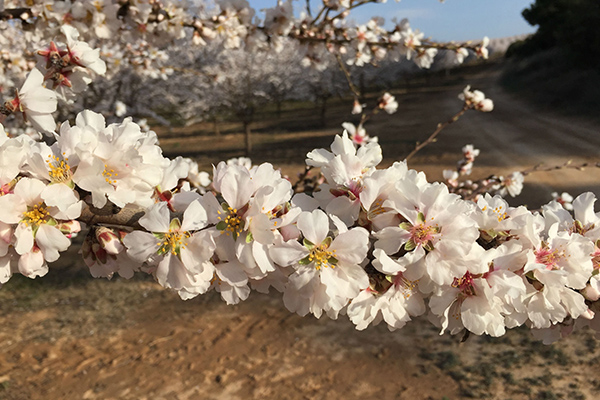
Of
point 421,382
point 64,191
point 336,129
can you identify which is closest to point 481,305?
point 64,191

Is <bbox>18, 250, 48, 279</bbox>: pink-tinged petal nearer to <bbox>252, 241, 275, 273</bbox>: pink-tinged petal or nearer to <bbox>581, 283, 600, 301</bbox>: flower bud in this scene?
<bbox>252, 241, 275, 273</bbox>: pink-tinged petal

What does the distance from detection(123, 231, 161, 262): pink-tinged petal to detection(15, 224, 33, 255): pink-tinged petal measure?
0.17m

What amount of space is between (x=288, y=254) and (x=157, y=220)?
9.8 inches

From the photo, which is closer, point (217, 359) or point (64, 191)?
point (64, 191)

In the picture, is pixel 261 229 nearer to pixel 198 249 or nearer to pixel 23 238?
pixel 198 249

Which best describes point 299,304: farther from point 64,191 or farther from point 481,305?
point 64,191

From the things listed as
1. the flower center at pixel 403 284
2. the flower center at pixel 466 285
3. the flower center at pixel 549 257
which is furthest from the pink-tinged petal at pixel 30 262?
the flower center at pixel 549 257

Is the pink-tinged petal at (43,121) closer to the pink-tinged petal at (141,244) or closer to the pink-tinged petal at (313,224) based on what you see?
the pink-tinged petal at (141,244)

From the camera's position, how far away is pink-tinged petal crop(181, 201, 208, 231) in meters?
0.82

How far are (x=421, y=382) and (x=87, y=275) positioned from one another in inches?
189

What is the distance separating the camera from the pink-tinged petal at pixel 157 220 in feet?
2.72

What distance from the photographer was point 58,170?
83cm

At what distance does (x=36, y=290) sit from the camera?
591 centimetres

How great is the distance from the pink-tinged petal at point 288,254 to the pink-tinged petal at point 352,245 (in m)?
0.06
